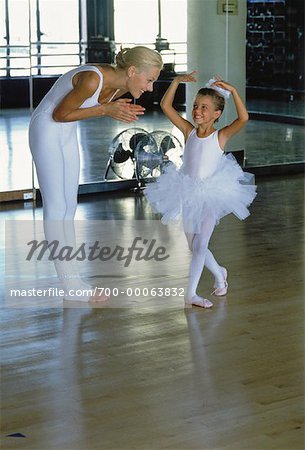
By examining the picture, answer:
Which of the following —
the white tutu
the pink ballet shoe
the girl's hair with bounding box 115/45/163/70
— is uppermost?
the girl's hair with bounding box 115/45/163/70

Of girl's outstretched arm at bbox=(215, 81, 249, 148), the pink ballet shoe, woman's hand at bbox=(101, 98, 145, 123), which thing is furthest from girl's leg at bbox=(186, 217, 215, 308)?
woman's hand at bbox=(101, 98, 145, 123)

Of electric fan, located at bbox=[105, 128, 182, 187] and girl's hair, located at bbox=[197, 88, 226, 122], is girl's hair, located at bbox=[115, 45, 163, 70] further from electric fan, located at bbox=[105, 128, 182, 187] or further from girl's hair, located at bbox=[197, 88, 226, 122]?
electric fan, located at bbox=[105, 128, 182, 187]

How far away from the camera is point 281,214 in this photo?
7383mm

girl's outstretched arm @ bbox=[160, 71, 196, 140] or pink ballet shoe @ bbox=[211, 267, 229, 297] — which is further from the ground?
girl's outstretched arm @ bbox=[160, 71, 196, 140]

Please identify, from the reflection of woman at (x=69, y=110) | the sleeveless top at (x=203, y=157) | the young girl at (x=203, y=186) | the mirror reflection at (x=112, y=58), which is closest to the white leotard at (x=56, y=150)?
the reflection of woman at (x=69, y=110)

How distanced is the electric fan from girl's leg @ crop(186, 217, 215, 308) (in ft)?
12.0

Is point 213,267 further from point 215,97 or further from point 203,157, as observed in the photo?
point 215,97

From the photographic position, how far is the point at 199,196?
4.83 m

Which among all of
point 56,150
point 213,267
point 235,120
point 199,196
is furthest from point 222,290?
point 56,150

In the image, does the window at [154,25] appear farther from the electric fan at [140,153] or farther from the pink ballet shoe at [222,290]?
the pink ballet shoe at [222,290]

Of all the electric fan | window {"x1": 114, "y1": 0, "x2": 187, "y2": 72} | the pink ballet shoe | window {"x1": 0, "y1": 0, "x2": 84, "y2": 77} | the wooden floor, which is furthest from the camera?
the electric fan

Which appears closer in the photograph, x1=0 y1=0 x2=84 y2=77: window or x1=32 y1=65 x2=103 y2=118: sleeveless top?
x1=32 y1=65 x2=103 y2=118: sleeveless top

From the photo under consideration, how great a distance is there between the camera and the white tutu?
4.83 meters

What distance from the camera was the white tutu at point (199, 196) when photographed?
483 centimetres
